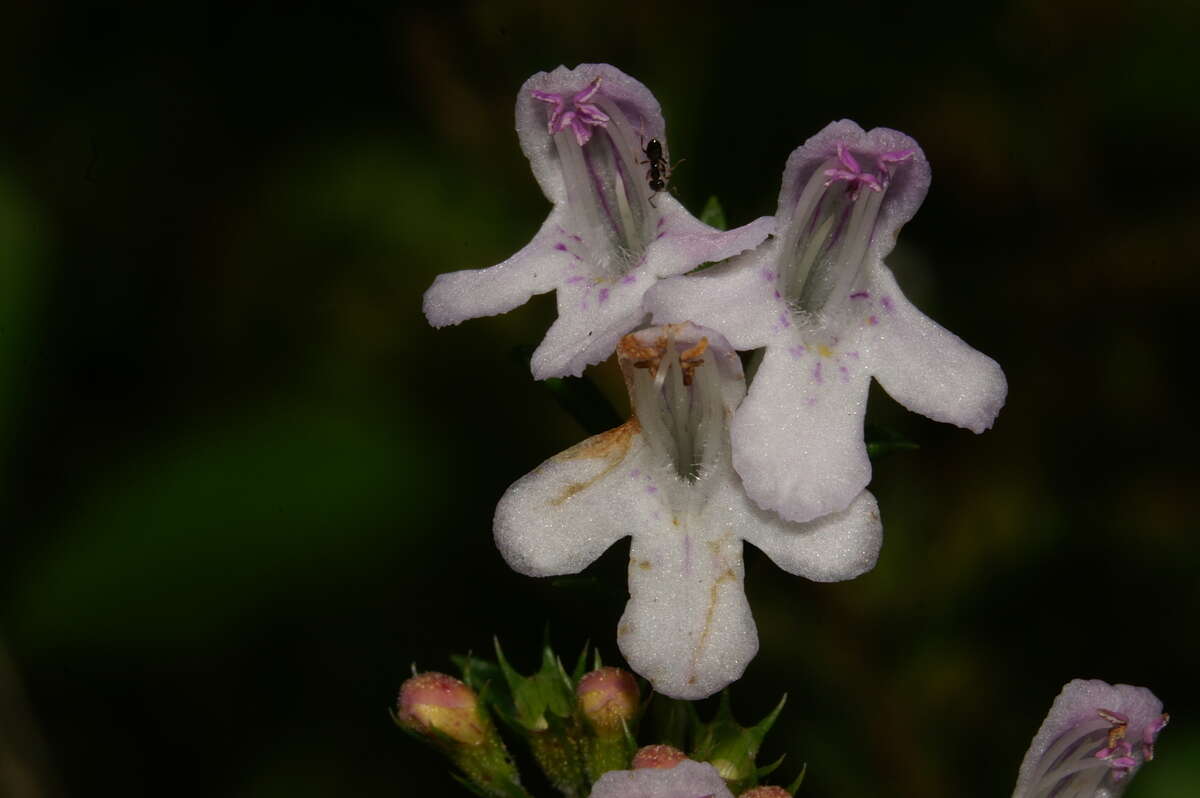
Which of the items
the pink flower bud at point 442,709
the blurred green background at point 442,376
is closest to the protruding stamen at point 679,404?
the pink flower bud at point 442,709

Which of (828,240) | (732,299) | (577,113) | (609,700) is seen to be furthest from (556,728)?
(577,113)

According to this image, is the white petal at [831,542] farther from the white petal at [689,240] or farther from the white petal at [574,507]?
the white petal at [689,240]

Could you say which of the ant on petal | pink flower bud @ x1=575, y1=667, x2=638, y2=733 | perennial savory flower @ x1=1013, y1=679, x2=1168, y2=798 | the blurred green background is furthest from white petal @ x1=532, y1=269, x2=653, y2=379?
the blurred green background

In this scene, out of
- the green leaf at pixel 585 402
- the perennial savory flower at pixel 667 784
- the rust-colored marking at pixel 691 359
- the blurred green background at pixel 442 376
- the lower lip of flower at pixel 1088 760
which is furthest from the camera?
the blurred green background at pixel 442 376

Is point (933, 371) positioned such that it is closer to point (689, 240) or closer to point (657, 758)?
point (689, 240)

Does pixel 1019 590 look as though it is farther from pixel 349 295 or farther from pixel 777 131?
pixel 349 295

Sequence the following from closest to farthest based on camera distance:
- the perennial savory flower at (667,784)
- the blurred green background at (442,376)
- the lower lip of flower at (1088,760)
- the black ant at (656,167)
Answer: the perennial savory flower at (667,784)
the lower lip of flower at (1088,760)
the black ant at (656,167)
the blurred green background at (442,376)

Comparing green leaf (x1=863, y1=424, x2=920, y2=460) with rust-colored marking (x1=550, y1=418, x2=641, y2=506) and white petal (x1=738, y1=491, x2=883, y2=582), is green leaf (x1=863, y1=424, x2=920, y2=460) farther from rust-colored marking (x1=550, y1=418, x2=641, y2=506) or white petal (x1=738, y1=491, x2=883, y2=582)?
rust-colored marking (x1=550, y1=418, x2=641, y2=506)

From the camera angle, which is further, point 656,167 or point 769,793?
point 656,167
